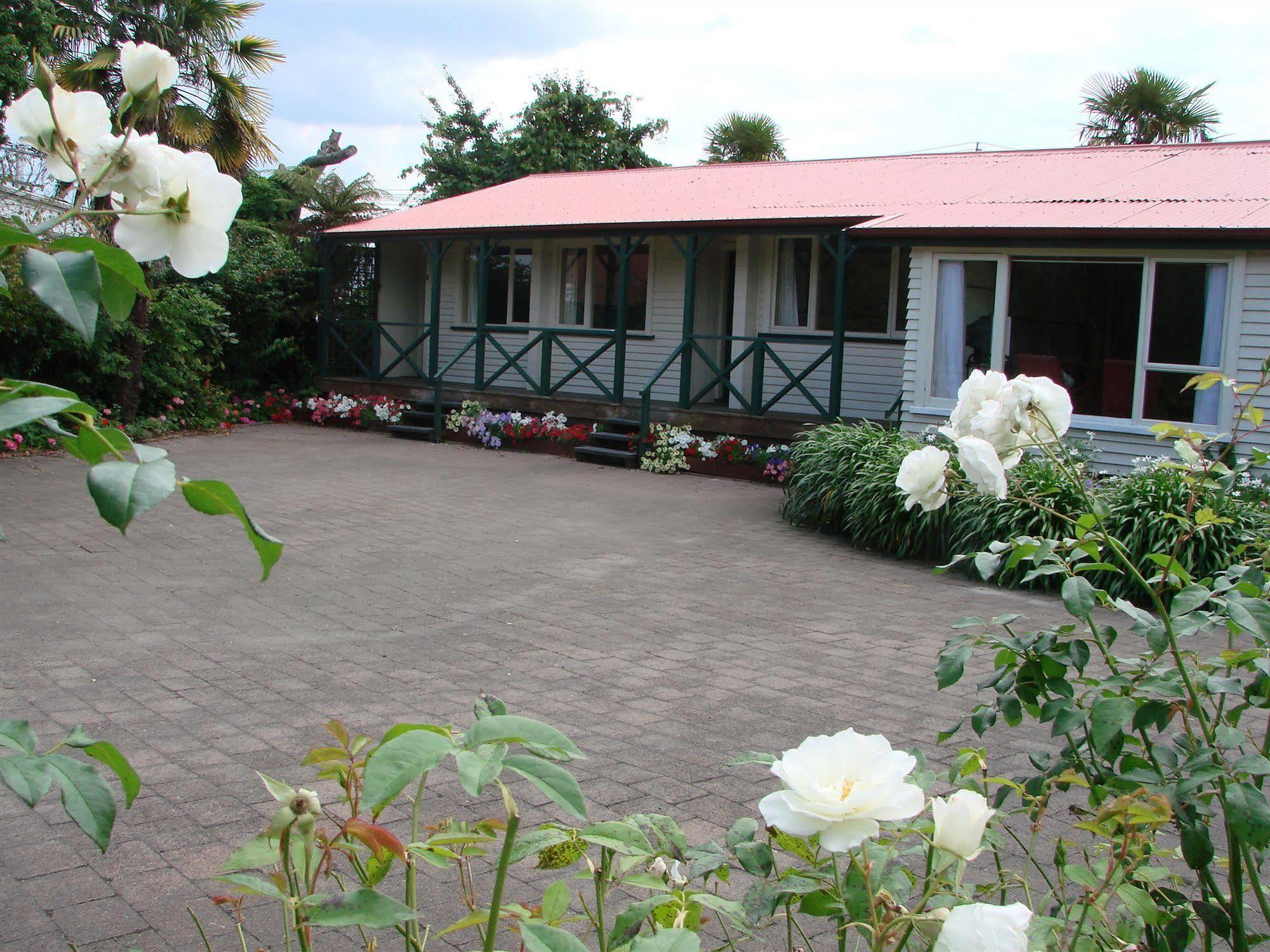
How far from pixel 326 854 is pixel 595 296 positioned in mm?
16754

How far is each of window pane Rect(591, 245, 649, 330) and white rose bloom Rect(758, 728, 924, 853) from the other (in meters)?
16.3

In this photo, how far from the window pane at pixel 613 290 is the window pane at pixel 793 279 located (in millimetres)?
2204

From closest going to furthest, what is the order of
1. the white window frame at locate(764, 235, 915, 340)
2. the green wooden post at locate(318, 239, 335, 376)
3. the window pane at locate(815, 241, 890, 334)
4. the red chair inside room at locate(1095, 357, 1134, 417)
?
the red chair inside room at locate(1095, 357, 1134, 417) < the white window frame at locate(764, 235, 915, 340) < the window pane at locate(815, 241, 890, 334) < the green wooden post at locate(318, 239, 335, 376)

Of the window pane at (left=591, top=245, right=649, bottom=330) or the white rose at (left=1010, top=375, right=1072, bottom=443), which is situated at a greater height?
the window pane at (left=591, top=245, right=649, bottom=330)

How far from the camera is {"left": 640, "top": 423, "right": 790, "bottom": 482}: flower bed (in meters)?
13.6

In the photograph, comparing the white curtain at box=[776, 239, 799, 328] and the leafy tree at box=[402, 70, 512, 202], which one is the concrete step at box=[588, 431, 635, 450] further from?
the leafy tree at box=[402, 70, 512, 202]

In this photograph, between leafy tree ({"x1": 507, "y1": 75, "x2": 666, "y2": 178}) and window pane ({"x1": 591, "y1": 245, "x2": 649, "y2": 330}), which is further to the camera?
leafy tree ({"x1": 507, "y1": 75, "x2": 666, "y2": 178})

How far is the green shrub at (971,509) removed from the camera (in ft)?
27.5

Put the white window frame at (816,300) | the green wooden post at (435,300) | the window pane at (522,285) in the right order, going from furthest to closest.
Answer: the window pane at (522,285) → the green wooden post at (435,300) → the white window frame at (816,300)

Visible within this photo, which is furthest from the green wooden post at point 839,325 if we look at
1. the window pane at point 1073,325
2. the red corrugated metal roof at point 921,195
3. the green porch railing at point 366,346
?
the green porch railing at point 366,346

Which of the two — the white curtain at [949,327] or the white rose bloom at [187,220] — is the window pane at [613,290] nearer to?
the white curtain at [949,327]

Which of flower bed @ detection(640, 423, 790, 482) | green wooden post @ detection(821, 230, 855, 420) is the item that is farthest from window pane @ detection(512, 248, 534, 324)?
green wooden post @ detection(821, 230, 855, 420)

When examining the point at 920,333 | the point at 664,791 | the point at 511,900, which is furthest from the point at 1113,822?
the point at 920,333

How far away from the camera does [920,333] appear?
12.8 meters
